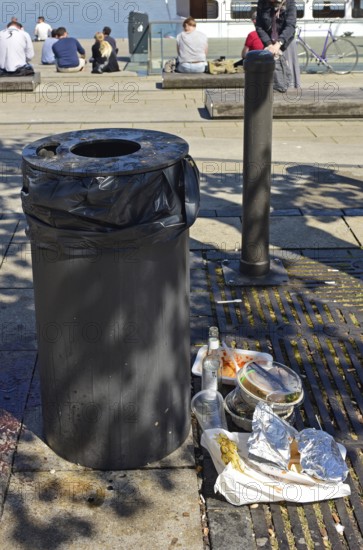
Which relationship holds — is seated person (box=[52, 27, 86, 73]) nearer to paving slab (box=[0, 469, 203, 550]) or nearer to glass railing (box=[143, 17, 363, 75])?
glass railing (box=[143, 17, 363, 75])

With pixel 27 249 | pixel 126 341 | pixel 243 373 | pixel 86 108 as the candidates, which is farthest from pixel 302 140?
pixel 126 341

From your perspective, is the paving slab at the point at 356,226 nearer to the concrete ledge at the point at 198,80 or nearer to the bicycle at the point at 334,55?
the concrete ledge at the point at 198,80

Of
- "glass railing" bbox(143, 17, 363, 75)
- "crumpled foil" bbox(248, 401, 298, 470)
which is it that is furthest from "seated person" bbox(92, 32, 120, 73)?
"crumpled foil" bbox(248, 401, 298, 470)

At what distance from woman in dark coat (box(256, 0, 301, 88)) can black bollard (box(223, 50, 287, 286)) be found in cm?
708

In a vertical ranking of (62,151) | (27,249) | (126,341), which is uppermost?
(62,151)

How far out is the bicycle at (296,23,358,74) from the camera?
18469 millimetres

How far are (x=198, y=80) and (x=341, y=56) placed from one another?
16.3 feet

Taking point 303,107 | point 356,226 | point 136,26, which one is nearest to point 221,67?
point 303,107

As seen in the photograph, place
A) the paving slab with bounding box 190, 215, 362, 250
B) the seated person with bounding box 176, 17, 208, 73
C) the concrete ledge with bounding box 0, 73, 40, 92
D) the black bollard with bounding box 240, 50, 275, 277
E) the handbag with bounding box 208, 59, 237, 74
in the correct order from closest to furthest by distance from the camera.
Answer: the black bollard with bounding box 240, 50, 275, 277 → the paving slab with bounding box 190, 215, 362, 250 → the concrete ledge with bounding box 0, 73, 40, 92 → the handbag with bounding box 208, 59, 237, 74 → the seated person with bounding box 176, 17, 208, 73

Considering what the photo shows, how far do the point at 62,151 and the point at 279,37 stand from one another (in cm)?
957

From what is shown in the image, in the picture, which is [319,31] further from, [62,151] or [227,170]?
[62,151]

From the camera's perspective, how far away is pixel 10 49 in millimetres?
15953

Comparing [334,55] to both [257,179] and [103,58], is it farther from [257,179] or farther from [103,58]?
[257,179]

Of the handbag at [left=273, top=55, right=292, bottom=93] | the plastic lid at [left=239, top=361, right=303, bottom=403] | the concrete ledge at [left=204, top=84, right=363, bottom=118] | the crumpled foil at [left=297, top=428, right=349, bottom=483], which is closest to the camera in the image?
the crumpled foil at [left=297, top=428, right=349, bottom=483]
